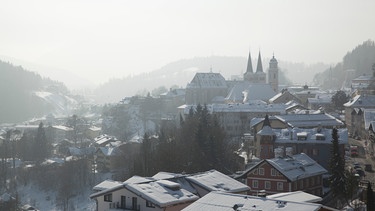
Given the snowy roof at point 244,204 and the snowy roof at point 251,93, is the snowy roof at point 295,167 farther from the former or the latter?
the snowy roof at point 251,93

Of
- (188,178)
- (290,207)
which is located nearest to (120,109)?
(188,178)

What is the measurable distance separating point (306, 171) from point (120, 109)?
58176 millimetres

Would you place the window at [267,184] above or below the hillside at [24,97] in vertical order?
below

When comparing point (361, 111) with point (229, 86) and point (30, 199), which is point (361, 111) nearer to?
point (30, 199)

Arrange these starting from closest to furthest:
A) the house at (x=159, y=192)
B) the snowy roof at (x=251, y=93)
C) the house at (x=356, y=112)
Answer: the house at (x=159, y=192) → the house at (x=356, y=112) → the snowy roof at (x=251, y=93)

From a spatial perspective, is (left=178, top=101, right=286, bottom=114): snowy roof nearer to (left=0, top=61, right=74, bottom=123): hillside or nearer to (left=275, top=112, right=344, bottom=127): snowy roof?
(left=275, top=112, right=344, bottom=127): snowy roof

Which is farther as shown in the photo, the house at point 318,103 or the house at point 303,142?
the house at point 318,103

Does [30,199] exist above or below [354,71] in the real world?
below

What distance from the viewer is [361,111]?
6119cm

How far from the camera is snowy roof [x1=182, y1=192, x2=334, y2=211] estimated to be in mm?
19534

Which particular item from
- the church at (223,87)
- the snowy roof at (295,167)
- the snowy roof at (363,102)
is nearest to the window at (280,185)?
the snowy roof at (295,167)

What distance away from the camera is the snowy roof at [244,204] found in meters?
19.5

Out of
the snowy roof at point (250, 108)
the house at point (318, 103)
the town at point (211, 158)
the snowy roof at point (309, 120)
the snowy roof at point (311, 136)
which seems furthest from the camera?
the house at point (318, 103)

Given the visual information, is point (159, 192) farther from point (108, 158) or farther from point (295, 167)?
point (108, 158)
